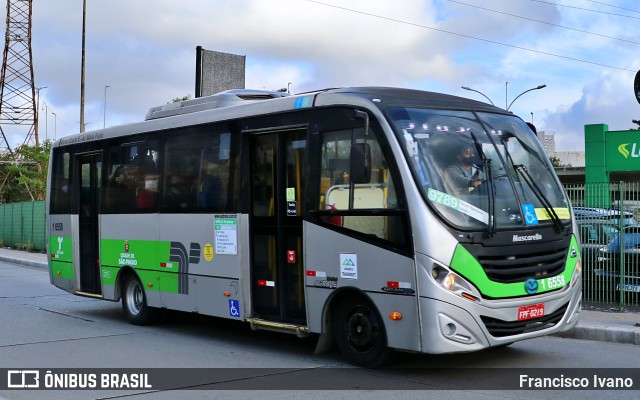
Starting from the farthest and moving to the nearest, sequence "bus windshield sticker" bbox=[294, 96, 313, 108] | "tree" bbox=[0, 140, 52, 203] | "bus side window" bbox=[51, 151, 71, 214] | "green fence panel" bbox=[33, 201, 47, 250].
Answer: "tree" bbox=[0, 140, 52, 203], "green fence panel" bbox=[33, 201, 47, 250], "bus side window" bbox=[51, 151, 71, 214], "bus windshield sticker" bbox=[294, 96, 313, 108]

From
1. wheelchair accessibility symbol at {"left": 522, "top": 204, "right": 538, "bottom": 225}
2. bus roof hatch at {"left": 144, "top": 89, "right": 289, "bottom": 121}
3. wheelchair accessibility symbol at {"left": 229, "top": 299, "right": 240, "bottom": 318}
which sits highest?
bus roof hatch at {"left": 144, "top": 89, "right": 289, "bottom": 121}

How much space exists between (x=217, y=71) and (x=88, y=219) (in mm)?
9481

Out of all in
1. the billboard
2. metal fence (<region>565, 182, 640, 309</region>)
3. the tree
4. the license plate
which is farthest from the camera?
the tree

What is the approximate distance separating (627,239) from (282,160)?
6610mm

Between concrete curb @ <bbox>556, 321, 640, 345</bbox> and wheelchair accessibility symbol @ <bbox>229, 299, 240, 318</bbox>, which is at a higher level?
wheelchair accessibility symbol @ <bbox>229, 299, 240, 318</bbox>

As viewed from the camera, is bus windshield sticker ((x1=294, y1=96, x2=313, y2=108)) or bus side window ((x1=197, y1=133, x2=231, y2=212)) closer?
bus windshield sticker ((x1=294, y1=96, x2=313, y2=108))

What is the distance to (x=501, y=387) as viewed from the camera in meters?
7.62

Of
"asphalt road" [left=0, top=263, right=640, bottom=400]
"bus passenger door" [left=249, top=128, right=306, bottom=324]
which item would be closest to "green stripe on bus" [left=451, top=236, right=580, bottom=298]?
"asphalt road" [left=0, top=263, right=640, bottom=400]

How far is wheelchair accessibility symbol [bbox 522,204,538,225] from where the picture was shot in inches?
326

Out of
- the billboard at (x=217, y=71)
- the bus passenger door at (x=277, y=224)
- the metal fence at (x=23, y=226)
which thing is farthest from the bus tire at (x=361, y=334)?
the metal fence at (x=23, y=226)

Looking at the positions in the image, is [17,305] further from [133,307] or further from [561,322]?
[561,322]

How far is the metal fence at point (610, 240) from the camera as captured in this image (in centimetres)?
1280

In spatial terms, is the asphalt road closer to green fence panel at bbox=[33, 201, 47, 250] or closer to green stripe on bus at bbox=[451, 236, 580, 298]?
green stripe on bus at bbox=[451, 236, 580, 298]

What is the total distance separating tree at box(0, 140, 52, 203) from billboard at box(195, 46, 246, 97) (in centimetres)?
2766
